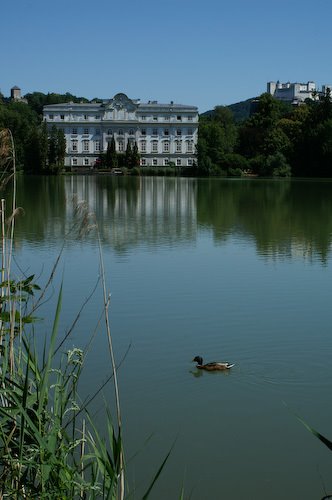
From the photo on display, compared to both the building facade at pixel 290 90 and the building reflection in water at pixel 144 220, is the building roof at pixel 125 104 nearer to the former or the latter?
the building reflection in water at pixel 144 220

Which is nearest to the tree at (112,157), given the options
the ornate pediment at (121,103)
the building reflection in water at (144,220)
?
the ornate pediment at (121,103)

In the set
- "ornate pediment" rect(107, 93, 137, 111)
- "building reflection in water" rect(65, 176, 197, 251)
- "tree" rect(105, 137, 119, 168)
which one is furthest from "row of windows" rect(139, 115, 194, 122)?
"building reflection in water" rect(65, 176, 197, 251)

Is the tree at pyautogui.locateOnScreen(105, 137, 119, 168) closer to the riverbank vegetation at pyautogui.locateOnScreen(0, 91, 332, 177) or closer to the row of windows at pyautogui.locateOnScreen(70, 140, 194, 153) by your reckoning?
the riverbank vegetation at pyautogui.locateOnScreen(0, 91, 332, 177)

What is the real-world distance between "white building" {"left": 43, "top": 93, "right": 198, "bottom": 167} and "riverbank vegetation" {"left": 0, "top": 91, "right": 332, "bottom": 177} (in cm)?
Answer: 528

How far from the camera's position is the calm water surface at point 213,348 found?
4.77 m

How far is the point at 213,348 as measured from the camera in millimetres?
7570

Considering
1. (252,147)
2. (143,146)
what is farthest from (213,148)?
(143,146)

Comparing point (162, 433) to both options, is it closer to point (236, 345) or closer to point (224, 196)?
point (236, 345)

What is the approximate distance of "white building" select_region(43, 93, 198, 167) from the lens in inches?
3339

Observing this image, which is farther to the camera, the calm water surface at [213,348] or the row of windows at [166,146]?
the row of windows at [166,146]

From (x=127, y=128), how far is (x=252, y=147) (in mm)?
17752

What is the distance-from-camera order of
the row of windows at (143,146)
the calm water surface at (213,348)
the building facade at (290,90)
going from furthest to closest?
the building facade at (290,90)
the row of windows at (143,146)
the calm water surface at (213,348)

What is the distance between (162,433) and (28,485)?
6.93 ft

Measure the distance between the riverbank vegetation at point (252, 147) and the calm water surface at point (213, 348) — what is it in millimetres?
46482
